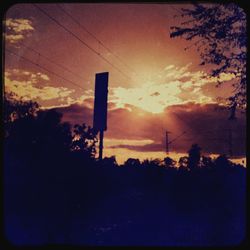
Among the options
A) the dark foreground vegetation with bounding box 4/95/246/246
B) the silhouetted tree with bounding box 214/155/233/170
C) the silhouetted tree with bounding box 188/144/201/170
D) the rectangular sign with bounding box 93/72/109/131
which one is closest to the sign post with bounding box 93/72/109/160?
the rectangular sign with bounding box 93/72/109/131

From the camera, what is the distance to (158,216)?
10.7 m

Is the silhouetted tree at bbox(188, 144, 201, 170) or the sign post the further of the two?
the sign post

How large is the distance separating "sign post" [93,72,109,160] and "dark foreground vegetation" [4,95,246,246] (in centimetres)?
85

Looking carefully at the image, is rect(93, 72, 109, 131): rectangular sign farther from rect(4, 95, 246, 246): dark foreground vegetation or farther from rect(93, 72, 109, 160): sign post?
rect(4, 95, 246, 246): dark foreground vegetation

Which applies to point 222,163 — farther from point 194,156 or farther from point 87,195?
point 87,195

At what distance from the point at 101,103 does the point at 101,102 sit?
0.15ft

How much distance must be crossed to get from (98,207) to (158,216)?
2868 mm

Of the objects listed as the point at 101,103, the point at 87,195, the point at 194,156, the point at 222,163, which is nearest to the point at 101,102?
the point at 101,103

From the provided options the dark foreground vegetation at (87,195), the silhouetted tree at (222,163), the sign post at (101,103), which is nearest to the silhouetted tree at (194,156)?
the dark foreground vegetation at (87,195)

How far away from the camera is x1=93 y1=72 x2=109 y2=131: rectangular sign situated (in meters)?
9.92

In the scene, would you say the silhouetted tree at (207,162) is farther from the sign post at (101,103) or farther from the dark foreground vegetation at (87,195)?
the sign post at (101,103)

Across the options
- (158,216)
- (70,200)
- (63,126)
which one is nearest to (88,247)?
(70,200)

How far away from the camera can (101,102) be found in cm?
1002

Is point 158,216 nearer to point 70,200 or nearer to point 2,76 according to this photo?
point 70,200
